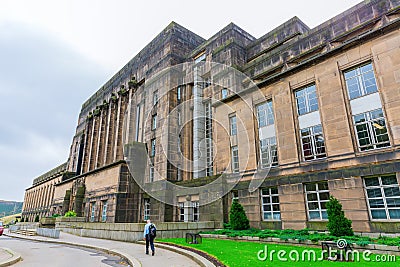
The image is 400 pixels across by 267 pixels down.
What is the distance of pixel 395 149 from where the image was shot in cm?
1358

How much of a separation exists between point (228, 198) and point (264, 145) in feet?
17.1

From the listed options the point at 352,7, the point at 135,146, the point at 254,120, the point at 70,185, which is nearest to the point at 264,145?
the point at 254,120

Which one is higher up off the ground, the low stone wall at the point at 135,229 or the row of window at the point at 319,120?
the row of window at the point at 319,120

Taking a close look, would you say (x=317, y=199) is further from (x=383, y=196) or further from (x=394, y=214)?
(x=394, y=214)

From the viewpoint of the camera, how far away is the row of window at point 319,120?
14922 mm

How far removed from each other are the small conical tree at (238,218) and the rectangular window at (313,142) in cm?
595

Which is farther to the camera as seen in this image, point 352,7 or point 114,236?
point 352,7

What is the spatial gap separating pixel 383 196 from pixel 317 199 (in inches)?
141

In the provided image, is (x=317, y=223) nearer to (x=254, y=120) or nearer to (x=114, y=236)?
(x=254, y=120)

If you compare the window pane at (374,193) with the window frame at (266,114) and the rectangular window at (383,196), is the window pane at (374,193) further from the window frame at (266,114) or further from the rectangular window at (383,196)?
the window frame at (266,114)

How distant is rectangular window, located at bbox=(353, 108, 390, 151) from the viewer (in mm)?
14484

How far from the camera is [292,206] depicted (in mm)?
16891

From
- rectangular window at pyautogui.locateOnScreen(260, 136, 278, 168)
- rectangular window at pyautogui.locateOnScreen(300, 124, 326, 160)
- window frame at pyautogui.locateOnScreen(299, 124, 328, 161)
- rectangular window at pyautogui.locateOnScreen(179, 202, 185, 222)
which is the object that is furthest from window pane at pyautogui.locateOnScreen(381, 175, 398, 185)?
rectangular window at pyautogui.locateOnScreen(179, 202, 185, 222)

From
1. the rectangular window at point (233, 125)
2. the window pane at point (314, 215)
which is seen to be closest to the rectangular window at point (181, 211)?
the rectangular window at point (233, 125)
